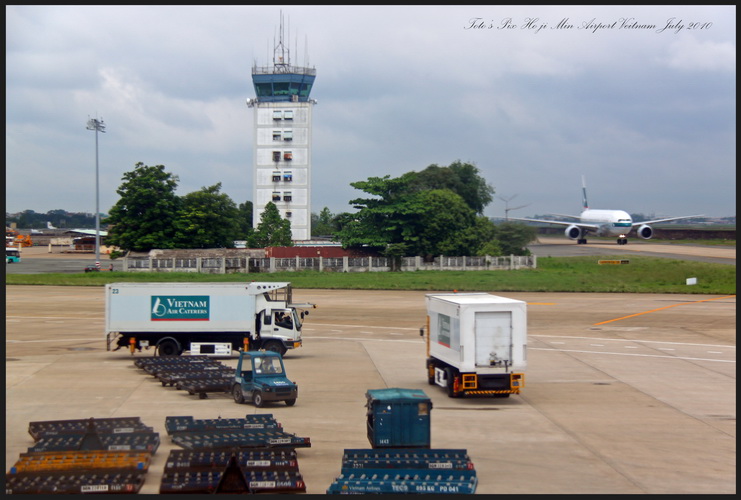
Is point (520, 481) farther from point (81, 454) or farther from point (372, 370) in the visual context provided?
point (372, 370)

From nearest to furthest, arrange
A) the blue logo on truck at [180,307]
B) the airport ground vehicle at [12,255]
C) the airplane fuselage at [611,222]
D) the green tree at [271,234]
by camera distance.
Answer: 1. the blue logo on truck at [180,307]
2. the green tree at [271,234]
3. the airport ground vehicle at [12,255]
4. the airplane fuselage at [611,222]

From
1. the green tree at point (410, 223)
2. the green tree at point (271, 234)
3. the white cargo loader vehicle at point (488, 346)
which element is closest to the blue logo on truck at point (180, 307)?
the white cargo loader vehicle at point (488, 346)

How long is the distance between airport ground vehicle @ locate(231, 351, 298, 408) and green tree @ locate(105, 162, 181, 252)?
268 ft

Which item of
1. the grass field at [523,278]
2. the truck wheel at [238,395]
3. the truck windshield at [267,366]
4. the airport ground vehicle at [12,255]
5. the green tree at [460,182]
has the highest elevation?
the green tree at [460,182]

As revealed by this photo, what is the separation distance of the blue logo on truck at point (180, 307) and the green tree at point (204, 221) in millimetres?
69795

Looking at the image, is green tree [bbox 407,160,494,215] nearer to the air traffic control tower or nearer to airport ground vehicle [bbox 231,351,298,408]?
the air traffic control tower

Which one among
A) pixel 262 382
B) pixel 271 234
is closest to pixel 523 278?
pixel 271 234

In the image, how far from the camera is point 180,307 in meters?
38.8

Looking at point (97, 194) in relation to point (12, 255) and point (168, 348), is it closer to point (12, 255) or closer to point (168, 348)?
point (12, 255)

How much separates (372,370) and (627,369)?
12.0 metres

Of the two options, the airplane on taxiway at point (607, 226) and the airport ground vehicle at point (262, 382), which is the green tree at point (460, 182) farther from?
the airport ground vehicle at point (262, 382)

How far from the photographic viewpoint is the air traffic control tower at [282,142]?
5364 inches

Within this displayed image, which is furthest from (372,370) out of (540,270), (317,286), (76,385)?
(540,270)

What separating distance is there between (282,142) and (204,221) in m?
31.4
